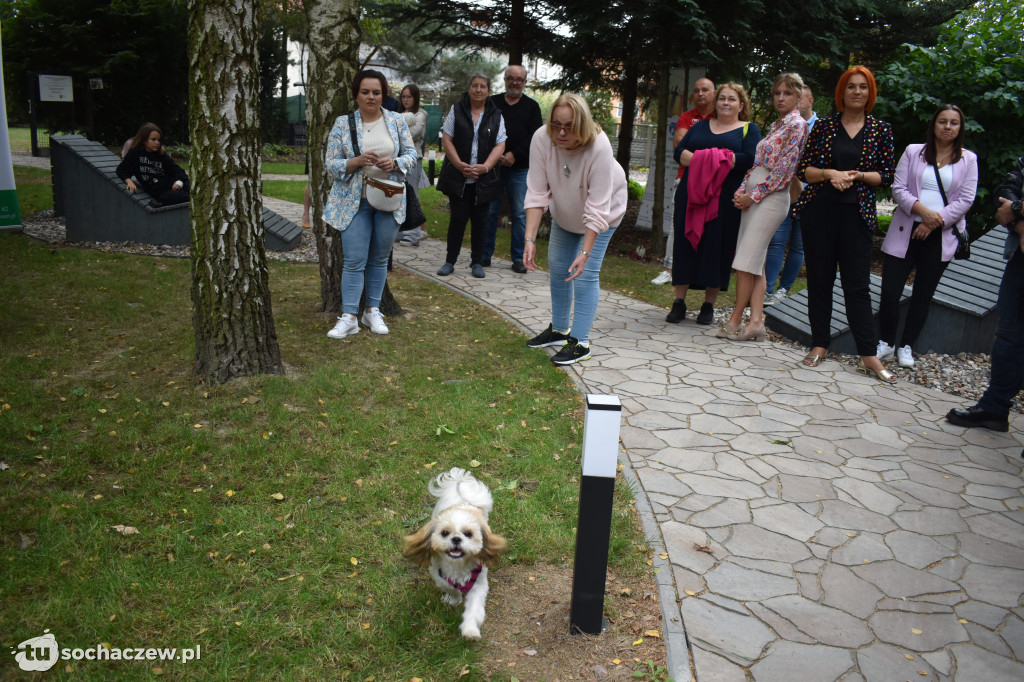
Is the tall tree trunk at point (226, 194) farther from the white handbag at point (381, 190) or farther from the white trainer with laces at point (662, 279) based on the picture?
the white trainer with laces at point (662, 279)

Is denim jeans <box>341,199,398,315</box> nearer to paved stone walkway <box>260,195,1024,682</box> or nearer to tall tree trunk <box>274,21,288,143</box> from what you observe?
paved stone walkway <box>260,195,1024,682</box>

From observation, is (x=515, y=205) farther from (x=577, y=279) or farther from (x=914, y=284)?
(x=914, y=284)

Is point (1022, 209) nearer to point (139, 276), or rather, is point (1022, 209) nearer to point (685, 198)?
point (685, 198)

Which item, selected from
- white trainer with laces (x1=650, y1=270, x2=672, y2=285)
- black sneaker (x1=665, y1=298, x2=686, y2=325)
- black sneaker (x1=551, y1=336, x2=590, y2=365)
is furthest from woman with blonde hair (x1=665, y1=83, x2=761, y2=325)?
white trainer with laces (x1=650, y1=270, x2=672, y2=285)

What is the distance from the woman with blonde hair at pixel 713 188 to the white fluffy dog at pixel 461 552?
184 inches

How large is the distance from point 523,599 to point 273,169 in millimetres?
19811

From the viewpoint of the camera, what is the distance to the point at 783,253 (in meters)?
8.38

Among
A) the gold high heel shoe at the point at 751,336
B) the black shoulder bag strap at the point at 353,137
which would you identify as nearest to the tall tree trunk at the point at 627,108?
the gold high heel shoe at the point at 751,336

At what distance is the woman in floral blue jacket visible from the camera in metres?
5.68

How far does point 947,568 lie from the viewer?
11.3 feet

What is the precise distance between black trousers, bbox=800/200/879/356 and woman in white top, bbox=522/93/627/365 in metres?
1.69

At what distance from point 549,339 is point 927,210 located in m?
3.21

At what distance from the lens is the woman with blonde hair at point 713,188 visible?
262 inches

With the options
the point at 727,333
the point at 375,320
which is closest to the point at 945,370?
the point at 727,333
